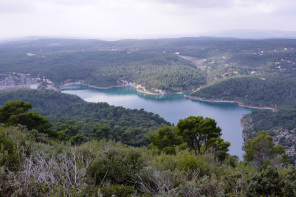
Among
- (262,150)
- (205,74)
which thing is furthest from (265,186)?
(205,74)

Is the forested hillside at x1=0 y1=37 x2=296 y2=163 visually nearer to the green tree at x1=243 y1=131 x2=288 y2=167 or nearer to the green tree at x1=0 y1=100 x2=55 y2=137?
the green tree at x1=243 y1=131 x2=288 y2=167

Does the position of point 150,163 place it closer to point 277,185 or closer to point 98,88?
point 277,185

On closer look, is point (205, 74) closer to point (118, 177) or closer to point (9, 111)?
point (9, 111)

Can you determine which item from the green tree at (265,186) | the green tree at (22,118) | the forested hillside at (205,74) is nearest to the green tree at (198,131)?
the green tree at (265,186)

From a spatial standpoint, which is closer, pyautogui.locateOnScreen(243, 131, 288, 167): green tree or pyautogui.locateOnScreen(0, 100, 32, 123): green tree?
pyautogui.locateOnScreen(0, 100, 32, 123): green tree

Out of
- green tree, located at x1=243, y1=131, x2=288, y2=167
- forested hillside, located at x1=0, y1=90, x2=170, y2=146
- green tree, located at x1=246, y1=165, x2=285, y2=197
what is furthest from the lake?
green tree, located at x1=246, y1=165, x2=285, y2=197

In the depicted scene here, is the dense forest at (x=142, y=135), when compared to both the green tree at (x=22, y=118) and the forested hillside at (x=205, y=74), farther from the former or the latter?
the forested hillside at (x=205, y=74)
